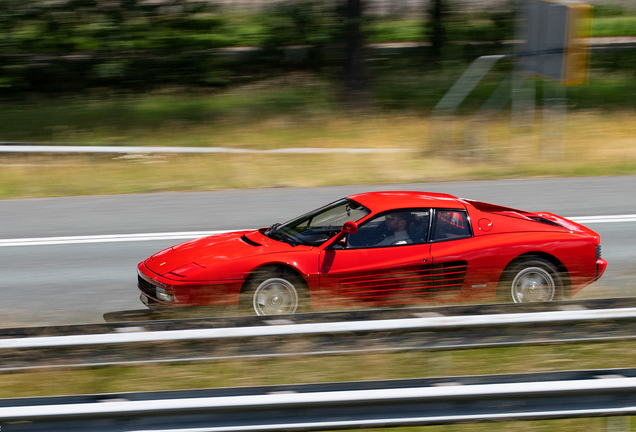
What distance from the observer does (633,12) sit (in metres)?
25.6

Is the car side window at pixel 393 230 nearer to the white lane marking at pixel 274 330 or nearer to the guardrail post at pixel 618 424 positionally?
the white lane marking at pixel 274 330

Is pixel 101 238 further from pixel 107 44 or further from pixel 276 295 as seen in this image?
pixel 107 44

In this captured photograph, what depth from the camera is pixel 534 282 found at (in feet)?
21.2

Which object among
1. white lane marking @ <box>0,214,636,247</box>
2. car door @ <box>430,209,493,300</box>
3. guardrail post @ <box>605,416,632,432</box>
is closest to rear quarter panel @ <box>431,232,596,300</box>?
car door @ <box>430,209,493,300</box>

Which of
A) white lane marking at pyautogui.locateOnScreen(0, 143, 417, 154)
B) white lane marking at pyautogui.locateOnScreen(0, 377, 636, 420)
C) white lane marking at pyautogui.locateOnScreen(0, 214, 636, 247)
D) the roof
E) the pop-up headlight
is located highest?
white lane marking at pyautogui.locateOnScreen(0, 143, 417, 154)

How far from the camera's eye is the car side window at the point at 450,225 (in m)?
6.42

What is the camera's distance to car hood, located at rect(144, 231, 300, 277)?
252 inches

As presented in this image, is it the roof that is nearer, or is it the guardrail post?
the guardrail post

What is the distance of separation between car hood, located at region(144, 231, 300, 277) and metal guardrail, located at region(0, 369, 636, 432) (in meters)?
2.85

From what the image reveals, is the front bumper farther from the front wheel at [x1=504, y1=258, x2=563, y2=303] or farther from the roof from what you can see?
the front wheel at [x1=504, y1=258, x2=563, y2=303]

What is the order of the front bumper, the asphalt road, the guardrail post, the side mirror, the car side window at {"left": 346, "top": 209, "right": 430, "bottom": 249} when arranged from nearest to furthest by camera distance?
1. the guardrail post
2. the front bumper
3. the side mirror
4. the car side window at {"left": 346, "top": 209, "right": 430, "bottom": 249}
5. the asphalt road

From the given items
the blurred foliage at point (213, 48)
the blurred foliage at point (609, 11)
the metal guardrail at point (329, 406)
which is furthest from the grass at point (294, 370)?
the blurred foliage at point (609, 11)

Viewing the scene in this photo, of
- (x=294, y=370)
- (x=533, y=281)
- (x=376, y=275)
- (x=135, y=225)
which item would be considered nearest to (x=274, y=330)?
(x=294, y=370)

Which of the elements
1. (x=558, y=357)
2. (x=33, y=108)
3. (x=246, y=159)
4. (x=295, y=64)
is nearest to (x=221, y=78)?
(x=295, y=64)
